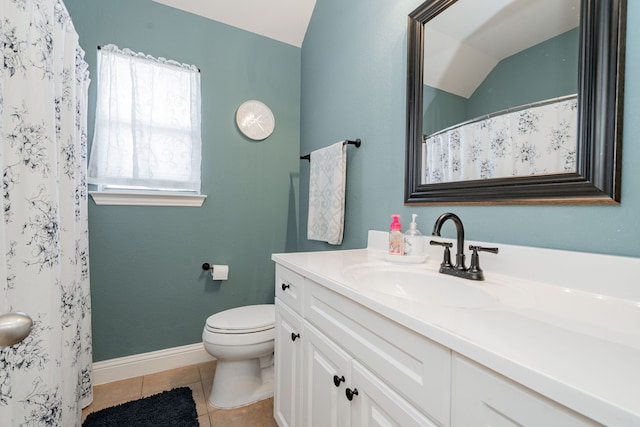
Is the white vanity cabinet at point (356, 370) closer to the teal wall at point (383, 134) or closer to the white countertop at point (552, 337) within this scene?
the white countertop at point (552, 337)

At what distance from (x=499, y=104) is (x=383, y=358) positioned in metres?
0.88

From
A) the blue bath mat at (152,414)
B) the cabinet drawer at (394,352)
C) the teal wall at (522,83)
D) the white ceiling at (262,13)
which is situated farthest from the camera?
the white ceiling at (262,13)

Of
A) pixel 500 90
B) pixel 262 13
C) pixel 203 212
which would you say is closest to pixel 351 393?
pixel 500 90

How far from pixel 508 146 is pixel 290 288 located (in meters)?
0.92

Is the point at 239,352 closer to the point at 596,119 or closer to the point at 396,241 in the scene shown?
the point at 396,241

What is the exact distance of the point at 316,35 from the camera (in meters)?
2.02

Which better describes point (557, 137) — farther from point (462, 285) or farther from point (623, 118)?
point (462, 285)

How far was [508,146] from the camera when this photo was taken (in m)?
0.92

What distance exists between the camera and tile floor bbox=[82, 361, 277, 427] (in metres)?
1.41

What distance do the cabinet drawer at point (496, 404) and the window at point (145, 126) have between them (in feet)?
6.12

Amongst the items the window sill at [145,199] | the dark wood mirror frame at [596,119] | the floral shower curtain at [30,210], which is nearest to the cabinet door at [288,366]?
the floral shower curtain at [30,210]

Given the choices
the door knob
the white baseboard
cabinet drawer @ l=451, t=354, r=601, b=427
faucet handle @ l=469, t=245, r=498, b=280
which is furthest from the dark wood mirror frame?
the white baseboard

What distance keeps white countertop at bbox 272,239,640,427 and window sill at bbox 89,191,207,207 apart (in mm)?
1430

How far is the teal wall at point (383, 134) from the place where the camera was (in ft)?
2.20
